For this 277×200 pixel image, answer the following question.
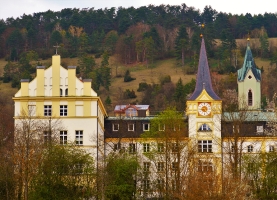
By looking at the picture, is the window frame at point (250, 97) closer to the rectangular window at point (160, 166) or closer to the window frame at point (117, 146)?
the window frame at point (117, 146)

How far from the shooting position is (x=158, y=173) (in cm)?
9731

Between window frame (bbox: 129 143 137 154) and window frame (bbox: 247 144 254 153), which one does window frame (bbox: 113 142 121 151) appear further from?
window frame (bbox: 247 144 254 153)

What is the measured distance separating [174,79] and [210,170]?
95.2m

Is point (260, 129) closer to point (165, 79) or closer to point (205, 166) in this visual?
point (205, 166)

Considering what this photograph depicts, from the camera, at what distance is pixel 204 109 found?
353 feet

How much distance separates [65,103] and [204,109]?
14.6 m

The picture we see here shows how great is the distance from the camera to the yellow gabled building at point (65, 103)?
4067 inches

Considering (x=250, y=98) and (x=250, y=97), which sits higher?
(x=250, y=97)

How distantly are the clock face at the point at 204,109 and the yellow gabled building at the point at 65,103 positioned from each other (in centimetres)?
1096

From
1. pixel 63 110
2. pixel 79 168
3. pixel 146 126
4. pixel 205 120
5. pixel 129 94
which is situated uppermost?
pixel 129 94

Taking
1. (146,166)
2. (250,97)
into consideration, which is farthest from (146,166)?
(250,97)

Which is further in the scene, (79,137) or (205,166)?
(79,137)

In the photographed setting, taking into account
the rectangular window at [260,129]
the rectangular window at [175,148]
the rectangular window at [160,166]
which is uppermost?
the rectangular window at [260,129]

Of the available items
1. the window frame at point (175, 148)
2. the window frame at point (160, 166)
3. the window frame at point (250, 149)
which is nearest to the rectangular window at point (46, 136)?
the window frame at point (160, 166)
